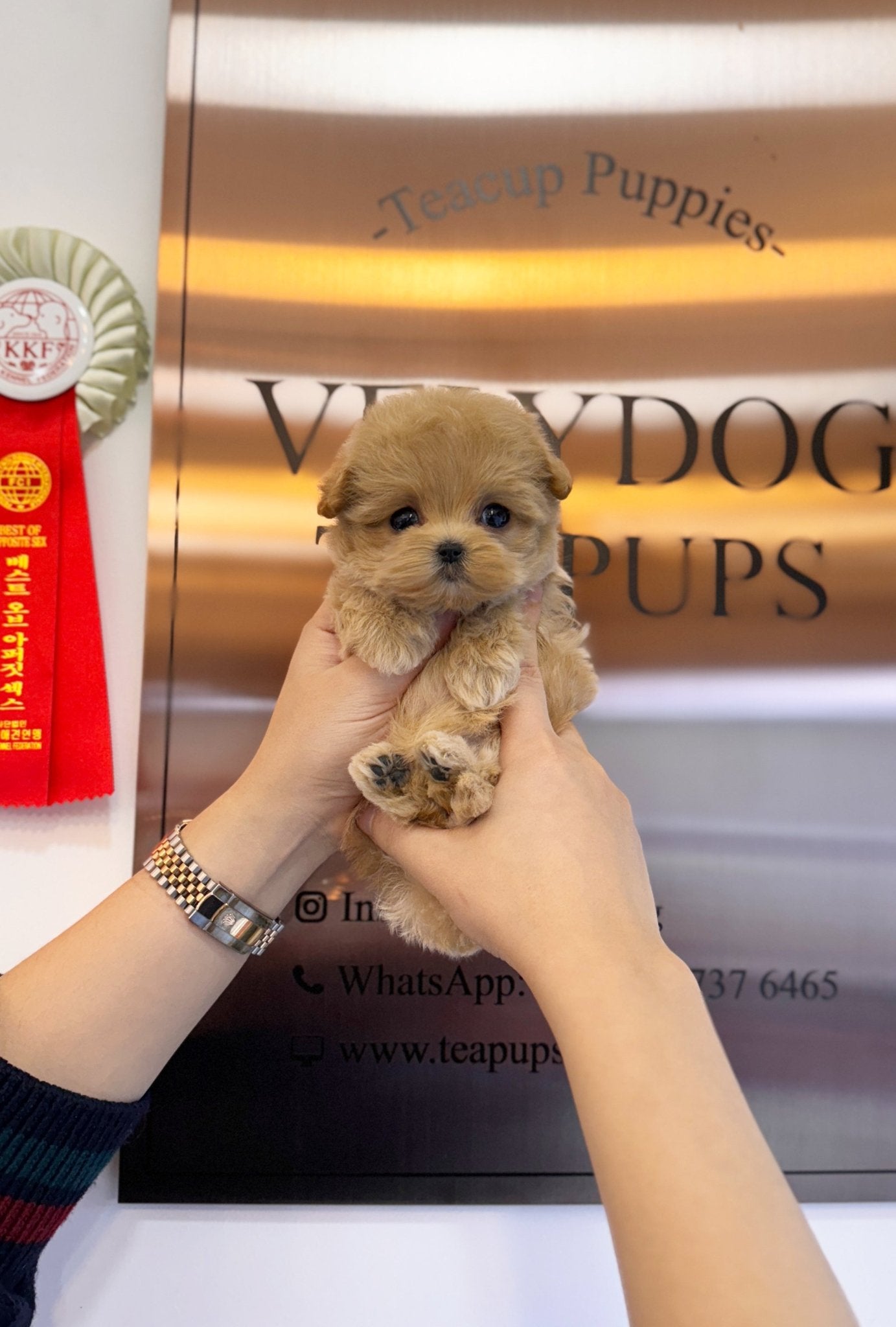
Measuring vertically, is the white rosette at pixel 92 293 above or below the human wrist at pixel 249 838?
above

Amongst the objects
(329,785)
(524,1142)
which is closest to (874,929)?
(524,1142)

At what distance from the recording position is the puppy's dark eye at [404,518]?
40.2 inches

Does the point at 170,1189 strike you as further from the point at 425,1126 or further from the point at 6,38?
the point at 6,38

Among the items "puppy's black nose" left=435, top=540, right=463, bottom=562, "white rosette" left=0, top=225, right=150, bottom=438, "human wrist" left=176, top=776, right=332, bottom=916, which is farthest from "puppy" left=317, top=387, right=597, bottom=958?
"white rosette" left=0, top=225, right=150, bottom=438

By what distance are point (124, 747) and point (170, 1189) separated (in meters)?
0.80

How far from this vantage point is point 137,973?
42.0 inches

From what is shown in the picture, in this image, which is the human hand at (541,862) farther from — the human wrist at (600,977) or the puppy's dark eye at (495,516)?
the puppy's dark eye at (495,516)

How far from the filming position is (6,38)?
5.16 feet

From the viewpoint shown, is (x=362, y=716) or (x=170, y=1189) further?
(x=170, y=1189)

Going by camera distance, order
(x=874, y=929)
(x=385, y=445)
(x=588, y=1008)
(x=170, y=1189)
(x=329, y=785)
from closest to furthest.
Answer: (x=588, y=1008) < (x=385, y=445) < (x=329, y=785) < (x=170, y=1189) < (x=874, y=929)

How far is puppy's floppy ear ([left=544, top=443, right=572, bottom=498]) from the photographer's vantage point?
41.0 inches

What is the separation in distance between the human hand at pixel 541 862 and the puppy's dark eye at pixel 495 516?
0.17 m

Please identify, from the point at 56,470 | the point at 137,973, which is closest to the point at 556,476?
the point at 137,973

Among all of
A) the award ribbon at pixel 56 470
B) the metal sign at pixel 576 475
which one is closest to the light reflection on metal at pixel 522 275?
the metal sign at pixel 576 475
